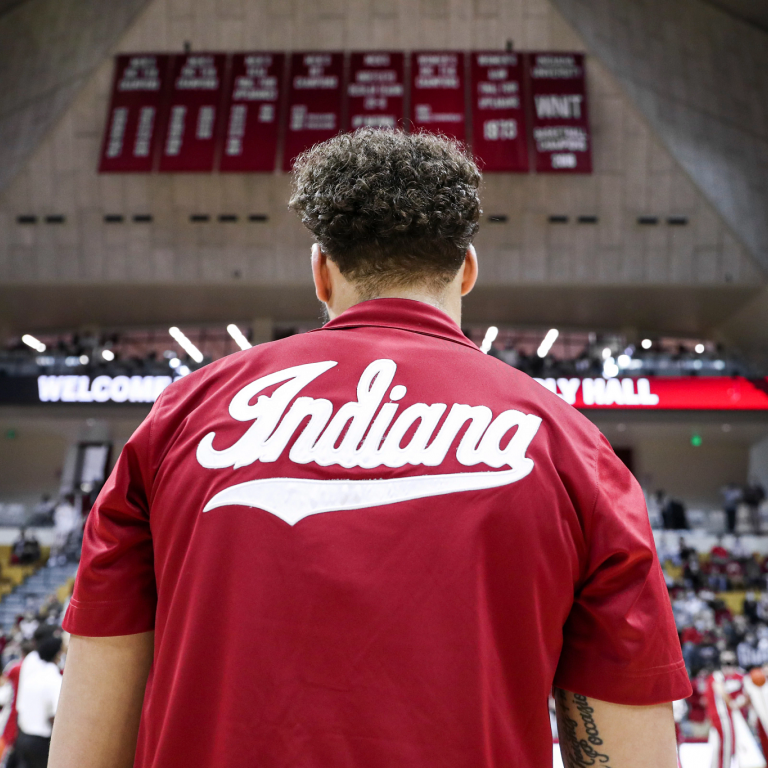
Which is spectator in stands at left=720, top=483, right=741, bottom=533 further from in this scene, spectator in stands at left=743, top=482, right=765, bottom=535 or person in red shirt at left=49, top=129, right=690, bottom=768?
person in red shirt at left=49, top=129, right=690, bottom=768

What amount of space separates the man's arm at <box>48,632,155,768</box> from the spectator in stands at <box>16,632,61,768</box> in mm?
3356

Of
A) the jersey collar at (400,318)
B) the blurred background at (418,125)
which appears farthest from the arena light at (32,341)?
the jersey collar at (400,318)

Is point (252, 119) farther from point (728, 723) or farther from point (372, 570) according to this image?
point (372, 570)

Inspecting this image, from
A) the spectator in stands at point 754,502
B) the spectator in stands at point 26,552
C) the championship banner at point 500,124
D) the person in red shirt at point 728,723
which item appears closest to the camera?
the person in red shirt at point 728,723

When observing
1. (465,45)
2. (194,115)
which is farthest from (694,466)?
(194,115)

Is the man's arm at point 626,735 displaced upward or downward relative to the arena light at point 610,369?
downward

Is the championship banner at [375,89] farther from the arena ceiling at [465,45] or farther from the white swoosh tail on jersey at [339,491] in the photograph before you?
the white swoosh tail on jersey at [339,491]

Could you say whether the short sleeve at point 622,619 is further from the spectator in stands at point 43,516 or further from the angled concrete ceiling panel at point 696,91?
the spectator in stands at point 43,516

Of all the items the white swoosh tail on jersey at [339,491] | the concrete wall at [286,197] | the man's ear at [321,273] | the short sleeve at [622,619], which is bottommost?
the short sleeve at [622,619]

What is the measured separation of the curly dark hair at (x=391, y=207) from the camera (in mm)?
927

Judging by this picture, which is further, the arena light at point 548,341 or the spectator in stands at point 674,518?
the arena light at point 548,341

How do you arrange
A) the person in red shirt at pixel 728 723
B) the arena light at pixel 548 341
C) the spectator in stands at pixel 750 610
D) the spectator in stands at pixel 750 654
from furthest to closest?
1. the arena light at pixel 548 341
2. the spectator in stands at pixel 750 610
3. the spectator in stands at pixel 750 654
4. the person in red shirt at pixel 728 723

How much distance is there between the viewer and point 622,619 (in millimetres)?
773

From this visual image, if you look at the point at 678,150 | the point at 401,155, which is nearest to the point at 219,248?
the point at 678,150
